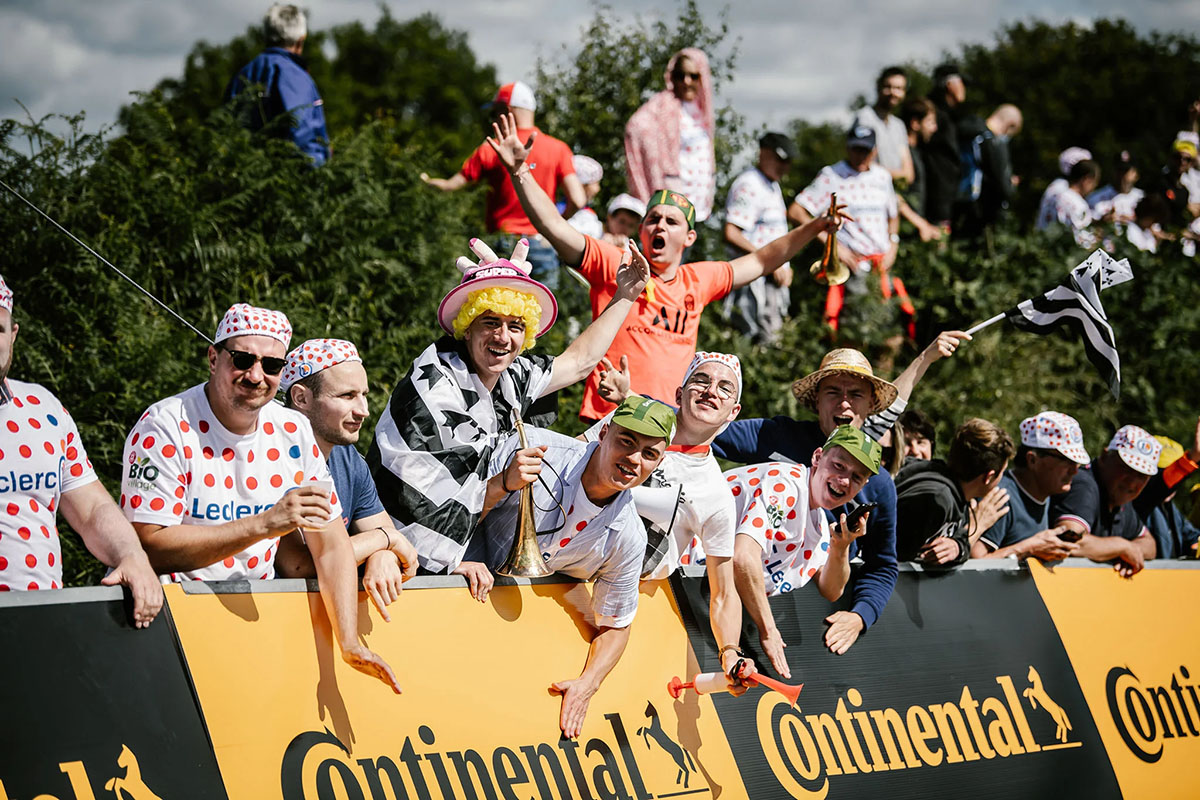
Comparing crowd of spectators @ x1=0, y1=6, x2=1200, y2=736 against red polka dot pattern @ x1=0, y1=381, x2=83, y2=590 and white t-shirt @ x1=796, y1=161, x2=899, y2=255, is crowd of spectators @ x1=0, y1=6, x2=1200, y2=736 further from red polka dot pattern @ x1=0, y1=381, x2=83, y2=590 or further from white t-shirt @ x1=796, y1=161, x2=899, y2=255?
white t-shirt @ x1=796, y1=161, x2=899, y2=255

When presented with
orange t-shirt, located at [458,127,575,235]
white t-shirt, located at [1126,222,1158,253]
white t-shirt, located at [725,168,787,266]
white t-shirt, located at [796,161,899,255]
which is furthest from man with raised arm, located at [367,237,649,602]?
white t-shirt, located at [1126,222,1158,253]

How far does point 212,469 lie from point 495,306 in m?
1.31

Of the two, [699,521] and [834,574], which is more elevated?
[699,521]

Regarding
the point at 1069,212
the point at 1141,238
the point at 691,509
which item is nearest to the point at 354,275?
the point at 691,509

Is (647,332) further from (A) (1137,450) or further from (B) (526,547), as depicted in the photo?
(A) (1137,450)

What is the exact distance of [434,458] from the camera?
197 inches

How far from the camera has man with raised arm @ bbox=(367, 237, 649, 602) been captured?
16.4 ft

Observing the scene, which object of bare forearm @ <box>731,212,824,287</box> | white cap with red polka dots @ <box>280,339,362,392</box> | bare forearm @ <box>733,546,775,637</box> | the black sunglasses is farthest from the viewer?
bare forearm @ <box>731,212,824,287</box>

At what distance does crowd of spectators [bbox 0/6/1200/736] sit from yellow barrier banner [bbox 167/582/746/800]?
12 cm

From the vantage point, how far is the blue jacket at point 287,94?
8.75 m

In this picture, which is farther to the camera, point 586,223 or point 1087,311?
point 586,223

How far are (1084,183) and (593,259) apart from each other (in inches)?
327

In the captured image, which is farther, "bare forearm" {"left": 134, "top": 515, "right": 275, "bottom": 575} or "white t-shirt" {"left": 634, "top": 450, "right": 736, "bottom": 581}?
"white t-shirt" {"left": 634, "top": 450, "right": 736, "bottom": 581}

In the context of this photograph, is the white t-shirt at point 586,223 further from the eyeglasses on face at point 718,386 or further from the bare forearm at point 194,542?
the bare forearm at point 194,542
